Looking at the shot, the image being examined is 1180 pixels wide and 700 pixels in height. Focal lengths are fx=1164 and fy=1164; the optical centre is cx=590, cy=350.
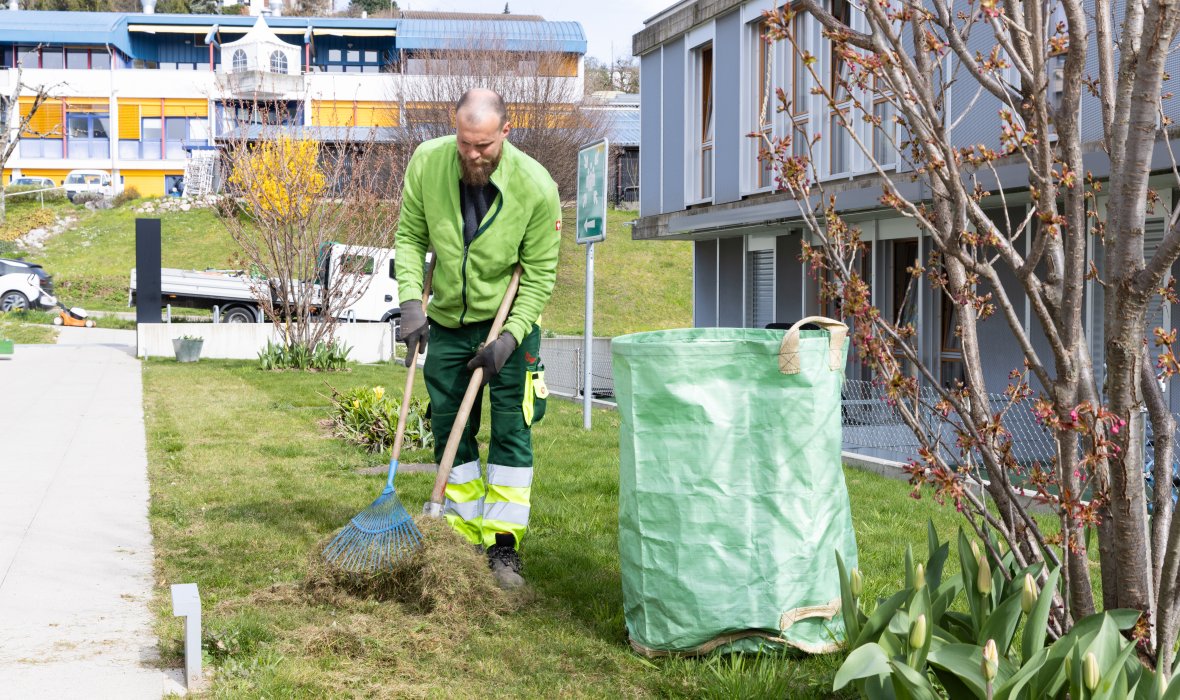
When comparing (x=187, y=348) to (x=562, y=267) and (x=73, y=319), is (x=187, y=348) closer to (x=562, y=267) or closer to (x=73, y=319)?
(x=73, y=319)

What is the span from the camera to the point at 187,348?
19.1 meters

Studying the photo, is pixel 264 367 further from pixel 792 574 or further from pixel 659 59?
pixel 792 574

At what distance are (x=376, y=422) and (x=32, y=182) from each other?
49.5 metres

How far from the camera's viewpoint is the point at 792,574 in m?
3.73

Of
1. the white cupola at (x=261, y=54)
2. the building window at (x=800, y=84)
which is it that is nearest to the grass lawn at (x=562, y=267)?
the white cupola at (x=261, y=54)

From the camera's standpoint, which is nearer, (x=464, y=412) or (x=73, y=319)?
(x=464, y=412)

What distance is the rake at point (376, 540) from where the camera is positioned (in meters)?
4.48

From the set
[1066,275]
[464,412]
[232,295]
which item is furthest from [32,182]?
[1066,275]

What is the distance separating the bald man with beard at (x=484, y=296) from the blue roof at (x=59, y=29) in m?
59.4

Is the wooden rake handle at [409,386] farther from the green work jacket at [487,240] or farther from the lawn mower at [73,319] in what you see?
the lawn mower at [73,319]

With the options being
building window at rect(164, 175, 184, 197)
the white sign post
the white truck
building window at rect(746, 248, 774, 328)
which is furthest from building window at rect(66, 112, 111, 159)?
the white sign post

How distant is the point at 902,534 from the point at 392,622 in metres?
2.93

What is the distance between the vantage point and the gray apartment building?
11227 millimetres

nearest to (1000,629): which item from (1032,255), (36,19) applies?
(1032,255)
